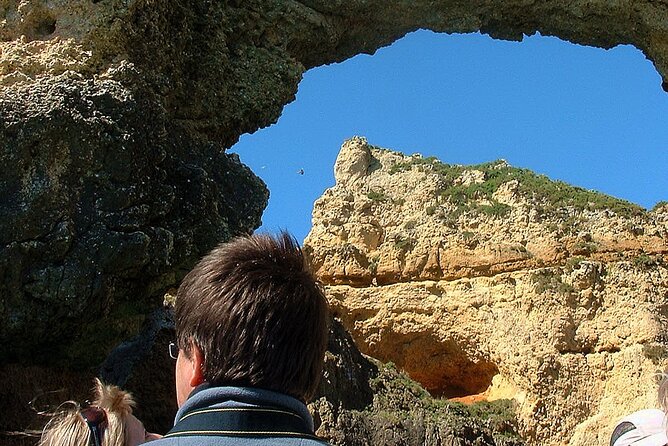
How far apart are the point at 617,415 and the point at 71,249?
11823 millimetres

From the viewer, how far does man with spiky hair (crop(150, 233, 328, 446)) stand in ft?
5.34

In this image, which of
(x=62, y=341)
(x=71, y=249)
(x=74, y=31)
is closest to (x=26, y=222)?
(x=71, y=249)

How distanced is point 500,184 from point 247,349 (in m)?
16.7

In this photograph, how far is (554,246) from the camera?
631 inches

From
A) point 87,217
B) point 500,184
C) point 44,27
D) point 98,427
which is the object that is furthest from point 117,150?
point 500,184

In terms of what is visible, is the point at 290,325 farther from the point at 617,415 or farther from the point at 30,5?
the point at 617,415

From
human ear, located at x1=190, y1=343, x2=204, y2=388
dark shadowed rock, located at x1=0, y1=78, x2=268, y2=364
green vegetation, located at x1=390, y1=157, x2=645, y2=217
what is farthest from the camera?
green vegetation, located at x1=390, y1=157, x2=645, y2=217

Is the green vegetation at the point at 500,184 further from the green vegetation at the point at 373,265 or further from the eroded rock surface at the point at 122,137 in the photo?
the eroded rock surface at the point at 122,137

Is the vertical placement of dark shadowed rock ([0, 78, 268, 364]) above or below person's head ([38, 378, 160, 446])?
above

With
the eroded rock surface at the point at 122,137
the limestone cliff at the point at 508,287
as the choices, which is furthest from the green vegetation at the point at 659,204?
the eroded rock surface at the point at 122,137

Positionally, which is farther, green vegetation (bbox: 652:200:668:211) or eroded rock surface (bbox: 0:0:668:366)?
green vegetation (bbox: 652:200:668:211)

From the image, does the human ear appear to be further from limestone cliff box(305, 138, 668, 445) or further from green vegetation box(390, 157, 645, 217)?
green vegetation box(390, 157, 645, 217)

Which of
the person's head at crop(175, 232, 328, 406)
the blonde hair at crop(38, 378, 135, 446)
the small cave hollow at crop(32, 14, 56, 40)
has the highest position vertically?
the small cave hollow at crop(32, 14, 56, 40)

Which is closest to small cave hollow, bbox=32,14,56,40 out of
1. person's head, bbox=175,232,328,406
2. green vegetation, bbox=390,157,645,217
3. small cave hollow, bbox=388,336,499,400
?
person's head, bbox=175,232,328,406
